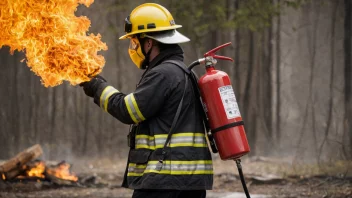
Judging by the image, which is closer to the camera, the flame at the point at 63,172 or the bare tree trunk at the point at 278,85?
the flame at the point at 63,172

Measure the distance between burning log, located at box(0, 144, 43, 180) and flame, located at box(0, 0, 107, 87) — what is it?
5.60 metres

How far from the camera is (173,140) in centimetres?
494

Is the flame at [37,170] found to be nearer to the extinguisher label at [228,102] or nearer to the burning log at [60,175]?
the burning log at [60,175]

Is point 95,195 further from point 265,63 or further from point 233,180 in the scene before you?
point 265,63

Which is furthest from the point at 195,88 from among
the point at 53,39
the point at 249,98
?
the point at 249,98

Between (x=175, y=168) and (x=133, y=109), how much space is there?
1.61 feet

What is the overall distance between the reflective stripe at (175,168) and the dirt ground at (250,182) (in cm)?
549

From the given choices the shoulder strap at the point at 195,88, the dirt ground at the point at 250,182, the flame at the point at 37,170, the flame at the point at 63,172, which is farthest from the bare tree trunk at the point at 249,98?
the shoulder strap at the point at 195,88

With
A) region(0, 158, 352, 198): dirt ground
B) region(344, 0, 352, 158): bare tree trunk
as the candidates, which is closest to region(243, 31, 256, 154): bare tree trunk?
region(0, 158, 352, 198): dirt ground

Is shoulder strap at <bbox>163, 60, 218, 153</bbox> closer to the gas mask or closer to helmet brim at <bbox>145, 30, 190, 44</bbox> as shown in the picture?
helmet brim at <bbox>145, 30, 190, 44</bbox>

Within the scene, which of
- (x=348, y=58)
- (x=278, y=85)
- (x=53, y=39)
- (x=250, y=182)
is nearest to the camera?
(x=53, y=39)

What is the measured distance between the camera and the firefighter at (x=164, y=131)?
4910 millimetres

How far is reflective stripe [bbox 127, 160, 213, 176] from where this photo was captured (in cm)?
491

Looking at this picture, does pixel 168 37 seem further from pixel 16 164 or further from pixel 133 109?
pixel 16 164
